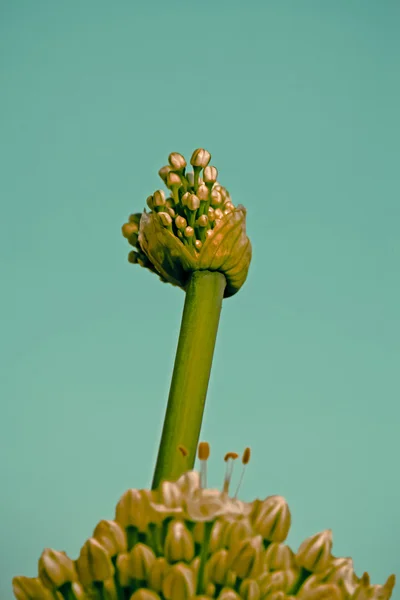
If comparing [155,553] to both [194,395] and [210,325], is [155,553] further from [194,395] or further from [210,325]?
[210,325]

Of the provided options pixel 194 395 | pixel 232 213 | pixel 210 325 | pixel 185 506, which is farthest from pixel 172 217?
pixel 185 506

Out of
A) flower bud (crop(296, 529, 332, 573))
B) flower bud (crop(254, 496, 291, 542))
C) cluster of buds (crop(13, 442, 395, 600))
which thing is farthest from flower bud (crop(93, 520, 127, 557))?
flower bud (crop(296, 529, 332, 573))

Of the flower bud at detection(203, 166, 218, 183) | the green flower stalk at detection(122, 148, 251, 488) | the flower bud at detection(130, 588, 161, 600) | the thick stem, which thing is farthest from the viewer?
the flower bud at detection(203, 166, 218, 183)

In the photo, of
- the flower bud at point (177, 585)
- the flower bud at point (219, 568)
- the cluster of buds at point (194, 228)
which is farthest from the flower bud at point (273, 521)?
the cluster of buds at point (194, 228)

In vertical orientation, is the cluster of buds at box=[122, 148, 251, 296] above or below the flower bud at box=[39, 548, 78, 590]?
above

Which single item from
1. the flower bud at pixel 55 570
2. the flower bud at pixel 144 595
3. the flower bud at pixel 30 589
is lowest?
the flower bud at pixel 30 589

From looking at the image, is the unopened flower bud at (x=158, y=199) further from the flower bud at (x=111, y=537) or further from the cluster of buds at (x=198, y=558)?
the flower bud at (x=111, y=537)

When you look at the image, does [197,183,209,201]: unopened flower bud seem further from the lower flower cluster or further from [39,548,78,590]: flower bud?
[39,548,78,590]: flower bud
